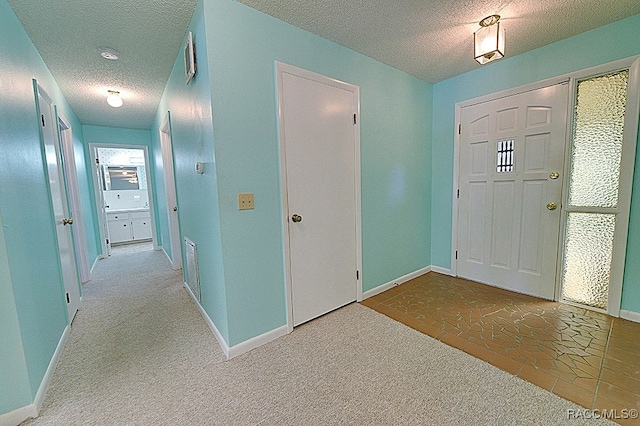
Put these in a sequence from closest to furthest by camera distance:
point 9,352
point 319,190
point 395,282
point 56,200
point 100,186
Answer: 1. point 9,352
2. point 319,190
3. point 56,200
4. point 395,282
5. point 100,186

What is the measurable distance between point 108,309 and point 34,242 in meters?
1.33

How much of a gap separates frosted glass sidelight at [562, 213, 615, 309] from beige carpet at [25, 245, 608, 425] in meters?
1.54

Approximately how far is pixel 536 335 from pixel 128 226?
24.6 ft

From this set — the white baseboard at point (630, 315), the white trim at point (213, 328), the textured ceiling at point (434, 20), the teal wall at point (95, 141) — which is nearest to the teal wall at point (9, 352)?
the white trim at point (213, 328)

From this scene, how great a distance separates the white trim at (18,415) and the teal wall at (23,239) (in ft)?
0.09

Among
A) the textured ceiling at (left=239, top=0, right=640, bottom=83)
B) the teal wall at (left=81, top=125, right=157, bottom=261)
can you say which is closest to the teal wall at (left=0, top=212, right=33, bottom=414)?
the textured ceiling at (left=239, top=0, right=640, bottom=83)

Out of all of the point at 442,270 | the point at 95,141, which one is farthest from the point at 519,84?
the point at 95,141

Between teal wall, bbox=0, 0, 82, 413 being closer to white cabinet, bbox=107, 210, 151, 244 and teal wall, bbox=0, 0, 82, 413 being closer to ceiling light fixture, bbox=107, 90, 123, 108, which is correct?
ceiling light fixture, bbox=107, 90, 123, 108

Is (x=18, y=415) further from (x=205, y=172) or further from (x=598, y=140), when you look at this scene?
(x=598, y=140)

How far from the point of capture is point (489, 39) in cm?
189

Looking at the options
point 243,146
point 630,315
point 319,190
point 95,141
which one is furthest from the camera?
point 95,141

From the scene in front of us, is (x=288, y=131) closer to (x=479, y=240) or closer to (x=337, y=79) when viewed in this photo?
(x=337, y=79)

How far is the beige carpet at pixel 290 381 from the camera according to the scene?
4.37 ft

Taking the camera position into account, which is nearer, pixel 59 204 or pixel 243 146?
pixel 243 146
